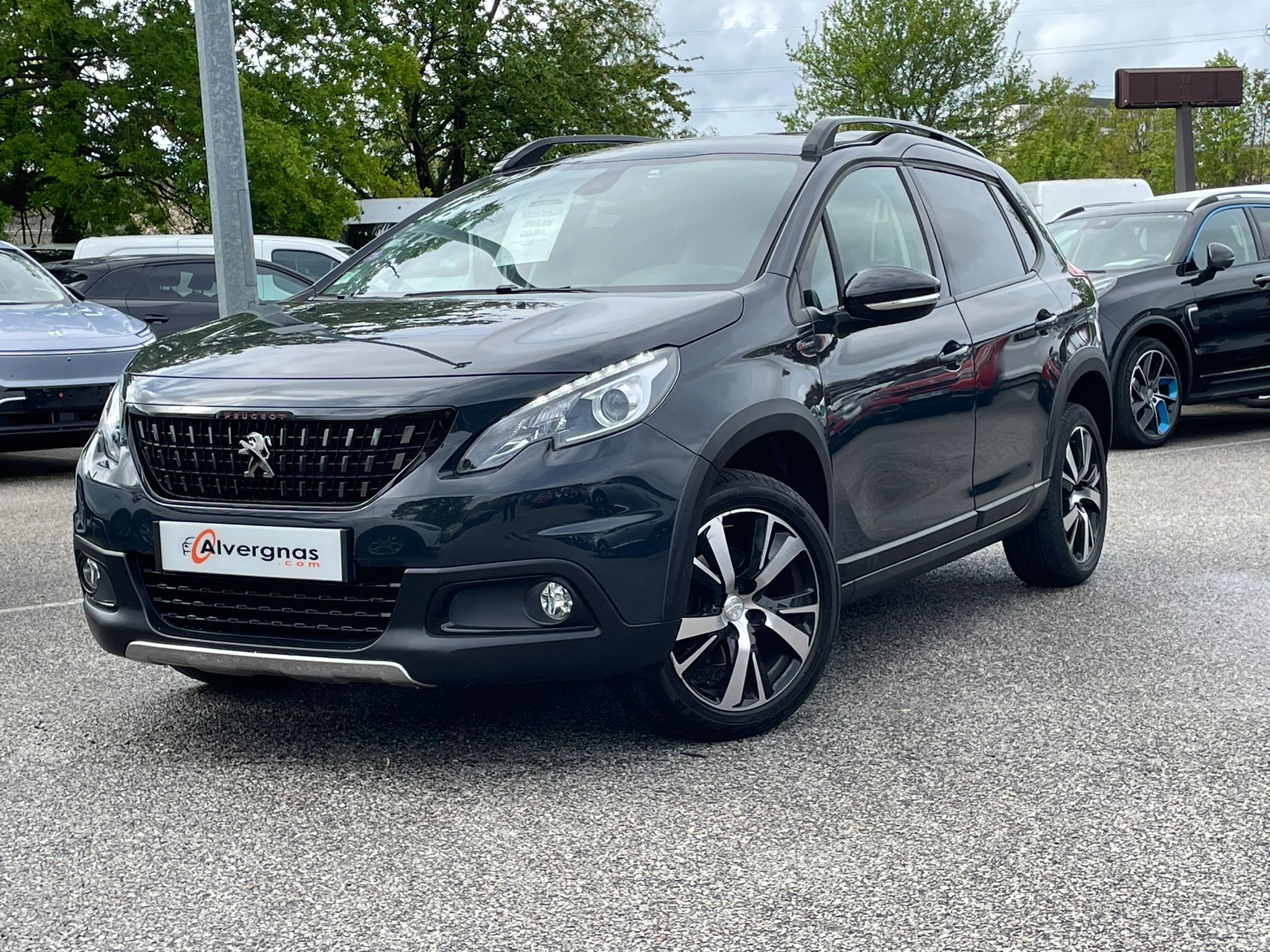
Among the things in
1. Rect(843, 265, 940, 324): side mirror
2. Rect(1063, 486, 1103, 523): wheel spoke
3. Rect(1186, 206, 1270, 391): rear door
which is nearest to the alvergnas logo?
Rect(843, 265, 940, 324): side mirror

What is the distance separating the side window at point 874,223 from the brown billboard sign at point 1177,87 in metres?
27.7

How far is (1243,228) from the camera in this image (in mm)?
11984

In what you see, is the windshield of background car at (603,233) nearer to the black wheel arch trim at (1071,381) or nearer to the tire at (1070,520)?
the black wheel arch trim at (1071,381)

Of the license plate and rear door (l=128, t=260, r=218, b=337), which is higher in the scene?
rear door (l=128, t=260, r=218, b=337)

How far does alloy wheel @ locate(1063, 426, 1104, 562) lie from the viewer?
20.3ft

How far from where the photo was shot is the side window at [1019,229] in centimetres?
609

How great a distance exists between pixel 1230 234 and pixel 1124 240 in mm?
794

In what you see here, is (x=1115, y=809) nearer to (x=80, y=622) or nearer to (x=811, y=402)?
(x=811, y=402)

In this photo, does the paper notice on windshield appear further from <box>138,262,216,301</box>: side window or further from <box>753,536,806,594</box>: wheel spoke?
<box>138,262,216,301</box>: side window

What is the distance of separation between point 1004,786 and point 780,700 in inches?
26.6

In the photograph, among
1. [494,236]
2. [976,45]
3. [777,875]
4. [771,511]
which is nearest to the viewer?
[777,875]

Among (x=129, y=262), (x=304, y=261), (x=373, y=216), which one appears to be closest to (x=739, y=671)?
(x=129, y=262)

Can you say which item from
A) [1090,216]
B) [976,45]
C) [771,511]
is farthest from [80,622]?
[976,45]

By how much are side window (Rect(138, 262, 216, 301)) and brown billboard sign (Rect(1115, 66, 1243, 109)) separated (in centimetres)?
2180
